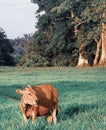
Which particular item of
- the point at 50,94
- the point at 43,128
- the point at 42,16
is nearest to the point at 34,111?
the point at 50,94

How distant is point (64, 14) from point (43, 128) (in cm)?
6000

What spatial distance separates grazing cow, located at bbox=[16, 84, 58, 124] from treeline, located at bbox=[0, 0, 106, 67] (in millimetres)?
46515

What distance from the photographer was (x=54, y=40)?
63969mm

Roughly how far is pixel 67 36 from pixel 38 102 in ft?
189

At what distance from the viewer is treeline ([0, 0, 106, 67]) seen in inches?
2325

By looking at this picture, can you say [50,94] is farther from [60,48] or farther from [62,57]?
[62,57]

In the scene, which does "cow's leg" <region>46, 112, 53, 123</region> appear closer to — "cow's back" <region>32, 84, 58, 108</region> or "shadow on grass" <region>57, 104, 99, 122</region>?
"cow's back" <region>32, 84, 58, 108</region>

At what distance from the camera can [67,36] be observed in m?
66.6

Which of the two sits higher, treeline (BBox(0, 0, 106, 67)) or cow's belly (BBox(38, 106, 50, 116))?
treeline (BBox(0, 0, 106, 67))

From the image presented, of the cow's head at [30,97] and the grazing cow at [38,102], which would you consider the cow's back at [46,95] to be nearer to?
the grazing cow at [38,102]

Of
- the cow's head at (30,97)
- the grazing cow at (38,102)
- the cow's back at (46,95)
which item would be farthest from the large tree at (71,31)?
the cow's head at (30,97)

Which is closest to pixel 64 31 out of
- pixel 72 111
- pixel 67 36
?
pixel 67 36

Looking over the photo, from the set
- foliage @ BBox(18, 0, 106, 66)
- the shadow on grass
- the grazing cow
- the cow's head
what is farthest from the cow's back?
foliage @ BBox(18, 0, 106, 66)

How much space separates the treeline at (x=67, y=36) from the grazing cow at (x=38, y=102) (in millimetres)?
46515
